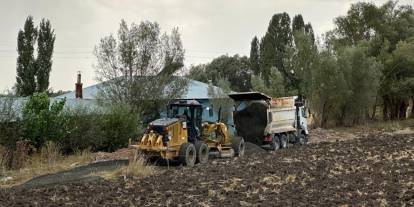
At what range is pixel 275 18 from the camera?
70625 mm

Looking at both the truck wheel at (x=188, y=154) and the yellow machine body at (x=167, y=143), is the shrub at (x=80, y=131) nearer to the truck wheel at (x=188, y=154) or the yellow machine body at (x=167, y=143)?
the yellow machine body at (x=167, y=143)

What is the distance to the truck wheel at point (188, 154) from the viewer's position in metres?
19.2

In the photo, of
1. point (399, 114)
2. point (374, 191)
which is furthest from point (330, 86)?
point (374, 191)

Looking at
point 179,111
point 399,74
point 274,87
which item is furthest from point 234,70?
point 179,111

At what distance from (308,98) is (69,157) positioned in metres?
25.7

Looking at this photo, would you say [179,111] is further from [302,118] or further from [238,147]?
[302,118]

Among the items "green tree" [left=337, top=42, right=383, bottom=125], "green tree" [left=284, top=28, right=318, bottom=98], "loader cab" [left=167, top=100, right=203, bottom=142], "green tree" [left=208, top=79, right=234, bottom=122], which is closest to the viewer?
"loader cab" [left=167, top=100, right=203, bottom=142]

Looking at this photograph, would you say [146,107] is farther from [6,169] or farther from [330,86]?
[330,86]

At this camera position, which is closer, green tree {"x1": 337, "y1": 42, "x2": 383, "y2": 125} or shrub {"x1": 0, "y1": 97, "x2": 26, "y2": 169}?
shrub {"x1": 0, "y1": 97, "x2": 26, "y2": 169}

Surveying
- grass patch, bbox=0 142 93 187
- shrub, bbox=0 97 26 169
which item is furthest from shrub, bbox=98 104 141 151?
shrub, bbox=0 97 26 169

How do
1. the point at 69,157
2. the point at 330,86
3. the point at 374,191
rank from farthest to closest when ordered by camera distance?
the point at 330,86
the point at 69,157
the point at 374,191

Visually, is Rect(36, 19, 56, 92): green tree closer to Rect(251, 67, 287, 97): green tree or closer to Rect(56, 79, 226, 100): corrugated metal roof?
Rect(56, 79, 226, 100): corrugated metal roof

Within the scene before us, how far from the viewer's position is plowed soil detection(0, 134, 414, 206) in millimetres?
11070

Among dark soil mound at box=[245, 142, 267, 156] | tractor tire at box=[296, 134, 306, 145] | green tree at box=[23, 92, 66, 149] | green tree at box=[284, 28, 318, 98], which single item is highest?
green tree at box=[284, 28, 318, 98]
